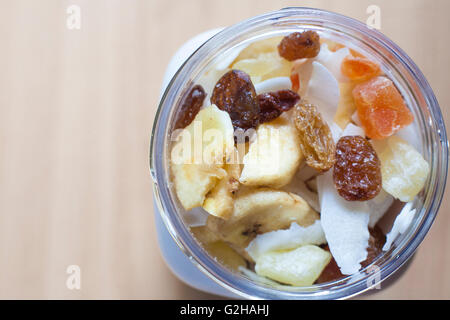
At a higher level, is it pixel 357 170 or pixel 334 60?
pixel 334 60

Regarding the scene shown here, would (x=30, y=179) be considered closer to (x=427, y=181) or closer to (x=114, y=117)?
(x=114, y=117)

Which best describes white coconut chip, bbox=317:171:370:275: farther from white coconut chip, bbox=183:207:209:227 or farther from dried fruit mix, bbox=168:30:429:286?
white coconut chip, bbox=183:207:209:227

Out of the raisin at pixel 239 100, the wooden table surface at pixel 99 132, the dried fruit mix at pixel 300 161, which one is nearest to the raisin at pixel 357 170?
the dried fruit mix at pixel 300 161

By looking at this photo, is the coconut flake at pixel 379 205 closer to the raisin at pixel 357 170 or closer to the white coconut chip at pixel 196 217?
the raisin at pixel 357 170

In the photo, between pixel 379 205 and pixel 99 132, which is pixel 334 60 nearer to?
pixel 379 205

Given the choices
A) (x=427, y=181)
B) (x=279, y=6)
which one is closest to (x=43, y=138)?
(x=279, y=6)

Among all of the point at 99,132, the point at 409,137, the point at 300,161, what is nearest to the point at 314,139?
the point at 300,161

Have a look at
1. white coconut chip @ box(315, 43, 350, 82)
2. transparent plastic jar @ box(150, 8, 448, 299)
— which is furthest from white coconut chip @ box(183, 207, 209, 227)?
white coconut chip @ box(315, 43, 350, 82)
